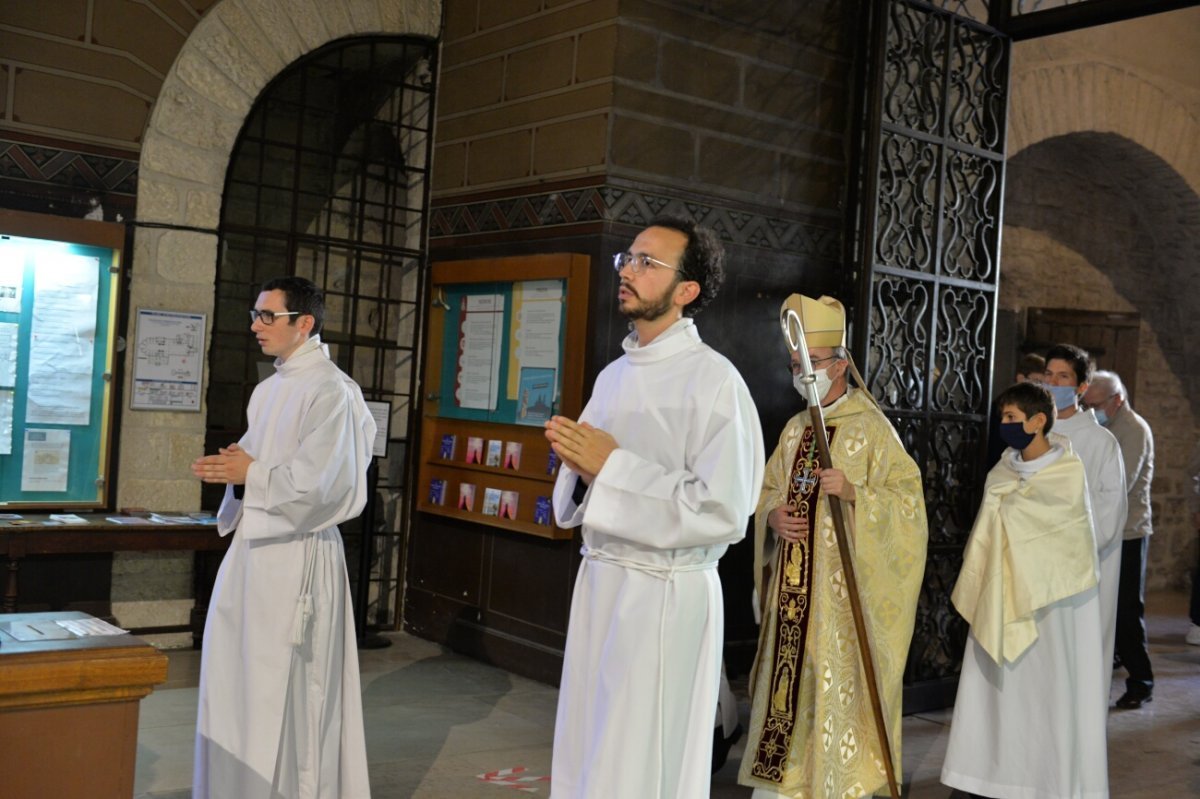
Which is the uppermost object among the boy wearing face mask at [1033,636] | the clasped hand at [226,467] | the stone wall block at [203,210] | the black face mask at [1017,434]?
the stone wall block at [203,210]

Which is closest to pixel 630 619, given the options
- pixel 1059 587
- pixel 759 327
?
pixel 1059 587

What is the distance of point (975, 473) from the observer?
6.81 metres

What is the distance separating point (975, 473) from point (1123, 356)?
4.47 metres

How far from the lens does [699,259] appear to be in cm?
328

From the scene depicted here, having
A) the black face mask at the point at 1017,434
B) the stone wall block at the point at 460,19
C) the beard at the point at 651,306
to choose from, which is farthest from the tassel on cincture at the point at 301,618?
the stone wall block at the point at 460,19

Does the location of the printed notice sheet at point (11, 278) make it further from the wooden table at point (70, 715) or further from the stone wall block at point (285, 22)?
the wooden table at point (70, 715)

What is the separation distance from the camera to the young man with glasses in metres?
3.88

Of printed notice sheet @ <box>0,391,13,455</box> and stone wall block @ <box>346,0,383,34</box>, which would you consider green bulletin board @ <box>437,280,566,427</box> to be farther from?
printed notice sheet @ <box>0,391,13,455</box>

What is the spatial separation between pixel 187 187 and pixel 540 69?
75.8 inches

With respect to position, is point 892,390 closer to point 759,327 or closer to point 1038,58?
point 759,327

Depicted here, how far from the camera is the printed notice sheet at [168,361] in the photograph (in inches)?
250

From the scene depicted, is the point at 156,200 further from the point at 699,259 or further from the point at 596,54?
the point at 699,259

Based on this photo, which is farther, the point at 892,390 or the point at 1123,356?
the point at 1123,356

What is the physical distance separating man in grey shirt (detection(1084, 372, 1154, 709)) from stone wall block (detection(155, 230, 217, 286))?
193 inches
